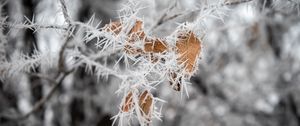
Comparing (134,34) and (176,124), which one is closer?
(134,34)

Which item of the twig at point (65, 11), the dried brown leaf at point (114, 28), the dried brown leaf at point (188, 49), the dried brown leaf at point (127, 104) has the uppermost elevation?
the twig at point (65, 11)

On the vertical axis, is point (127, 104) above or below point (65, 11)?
below

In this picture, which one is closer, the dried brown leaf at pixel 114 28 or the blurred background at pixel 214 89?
the dried brown leaf at pixel 114 28

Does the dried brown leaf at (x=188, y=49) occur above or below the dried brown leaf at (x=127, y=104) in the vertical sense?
above

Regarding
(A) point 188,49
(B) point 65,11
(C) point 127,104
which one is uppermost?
(B) point 65,11

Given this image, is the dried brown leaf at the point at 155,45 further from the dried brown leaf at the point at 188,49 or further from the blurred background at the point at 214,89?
the blurred background at the point at 214,89

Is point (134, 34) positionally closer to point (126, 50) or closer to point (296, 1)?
point (126, 50)

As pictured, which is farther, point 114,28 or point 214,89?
point 214,89

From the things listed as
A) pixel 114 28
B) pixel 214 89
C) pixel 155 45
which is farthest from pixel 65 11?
pixel 214 89

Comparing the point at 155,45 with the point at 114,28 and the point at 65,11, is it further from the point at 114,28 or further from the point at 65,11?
the point at 65,11

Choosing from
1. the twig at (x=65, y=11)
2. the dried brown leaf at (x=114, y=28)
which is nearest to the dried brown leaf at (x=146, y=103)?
the dried brown leaf at (x=114, y=28)

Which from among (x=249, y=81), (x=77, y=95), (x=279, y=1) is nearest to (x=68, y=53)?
(x=279, y=1)
